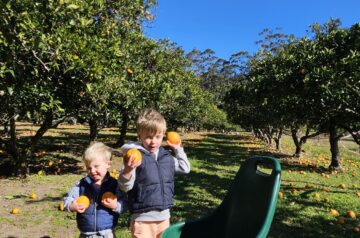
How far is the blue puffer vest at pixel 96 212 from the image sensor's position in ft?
12.0

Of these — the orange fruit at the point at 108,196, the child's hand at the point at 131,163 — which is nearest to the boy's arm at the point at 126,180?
the child's hand at the point at 131,163

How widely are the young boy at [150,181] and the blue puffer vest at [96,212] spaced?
0.26 metres

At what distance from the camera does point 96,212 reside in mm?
3689

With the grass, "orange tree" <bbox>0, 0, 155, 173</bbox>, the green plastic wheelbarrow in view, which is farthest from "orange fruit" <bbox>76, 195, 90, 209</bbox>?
"orange tree" <bbox>0, 0, 155, 173</bbox>

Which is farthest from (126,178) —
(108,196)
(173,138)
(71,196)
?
(71,196)

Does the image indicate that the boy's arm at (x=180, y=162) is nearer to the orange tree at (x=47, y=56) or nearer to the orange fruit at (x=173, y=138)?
the orange fruit at (x=173, y=138)

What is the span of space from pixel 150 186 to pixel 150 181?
0.05 metres

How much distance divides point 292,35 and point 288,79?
8.36 m

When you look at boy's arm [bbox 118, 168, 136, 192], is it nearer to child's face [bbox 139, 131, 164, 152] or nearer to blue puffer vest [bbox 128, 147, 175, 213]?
blue puffer vest [bbox 128, 147, 175, 213]

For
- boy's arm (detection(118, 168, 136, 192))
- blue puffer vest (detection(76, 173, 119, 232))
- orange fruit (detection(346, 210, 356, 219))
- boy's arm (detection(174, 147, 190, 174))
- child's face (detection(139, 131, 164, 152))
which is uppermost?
child's face (detection(139, 131, 164, 152))

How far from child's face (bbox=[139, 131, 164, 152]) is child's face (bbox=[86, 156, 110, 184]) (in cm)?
46

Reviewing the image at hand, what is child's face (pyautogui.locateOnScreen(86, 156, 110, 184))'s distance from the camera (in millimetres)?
3645

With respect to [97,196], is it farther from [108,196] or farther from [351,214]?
[351,214]

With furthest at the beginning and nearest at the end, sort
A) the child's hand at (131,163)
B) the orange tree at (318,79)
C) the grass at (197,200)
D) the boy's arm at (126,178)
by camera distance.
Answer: the orange tree at (318,79) → the grass at (197,200) → the boy's arm at (126,178) → the child's hand at (131,163)
